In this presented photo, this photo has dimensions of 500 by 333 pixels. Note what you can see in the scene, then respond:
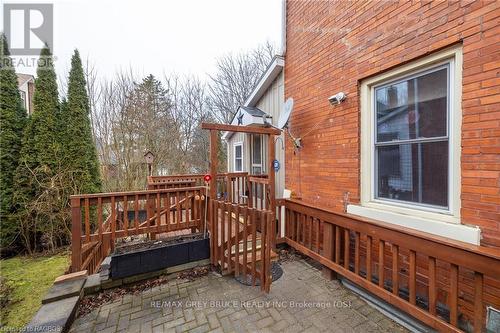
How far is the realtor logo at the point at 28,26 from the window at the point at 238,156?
18.5 feet

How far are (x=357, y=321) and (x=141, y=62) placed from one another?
14.2 meters

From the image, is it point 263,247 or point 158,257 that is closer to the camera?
point 263,247

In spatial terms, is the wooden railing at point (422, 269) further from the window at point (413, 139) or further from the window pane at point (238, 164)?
the window pane at point (238, 164)

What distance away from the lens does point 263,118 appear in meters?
5.65

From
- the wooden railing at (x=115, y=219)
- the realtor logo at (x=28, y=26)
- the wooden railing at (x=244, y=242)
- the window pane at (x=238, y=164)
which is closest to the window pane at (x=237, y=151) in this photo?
the window pane at (x=238, y=164)

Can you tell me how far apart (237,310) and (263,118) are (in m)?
4.21

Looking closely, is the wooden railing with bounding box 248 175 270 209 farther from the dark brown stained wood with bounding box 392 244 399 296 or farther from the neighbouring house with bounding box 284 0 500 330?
the dark brown stained wood with bounding box 392 244 399 296

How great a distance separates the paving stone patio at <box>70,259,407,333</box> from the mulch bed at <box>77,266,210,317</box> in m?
0.09

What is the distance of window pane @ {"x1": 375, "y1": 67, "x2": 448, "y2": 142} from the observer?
92.7 inches

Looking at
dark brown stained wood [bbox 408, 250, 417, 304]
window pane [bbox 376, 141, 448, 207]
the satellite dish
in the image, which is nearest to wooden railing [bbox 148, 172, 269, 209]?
the satellite dish

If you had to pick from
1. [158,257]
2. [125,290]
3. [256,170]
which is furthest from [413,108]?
[256,170]

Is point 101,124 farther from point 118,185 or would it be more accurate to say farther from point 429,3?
point 429,3

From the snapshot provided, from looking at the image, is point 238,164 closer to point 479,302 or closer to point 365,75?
point 365,75

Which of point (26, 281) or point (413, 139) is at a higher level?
point (413, 139)
